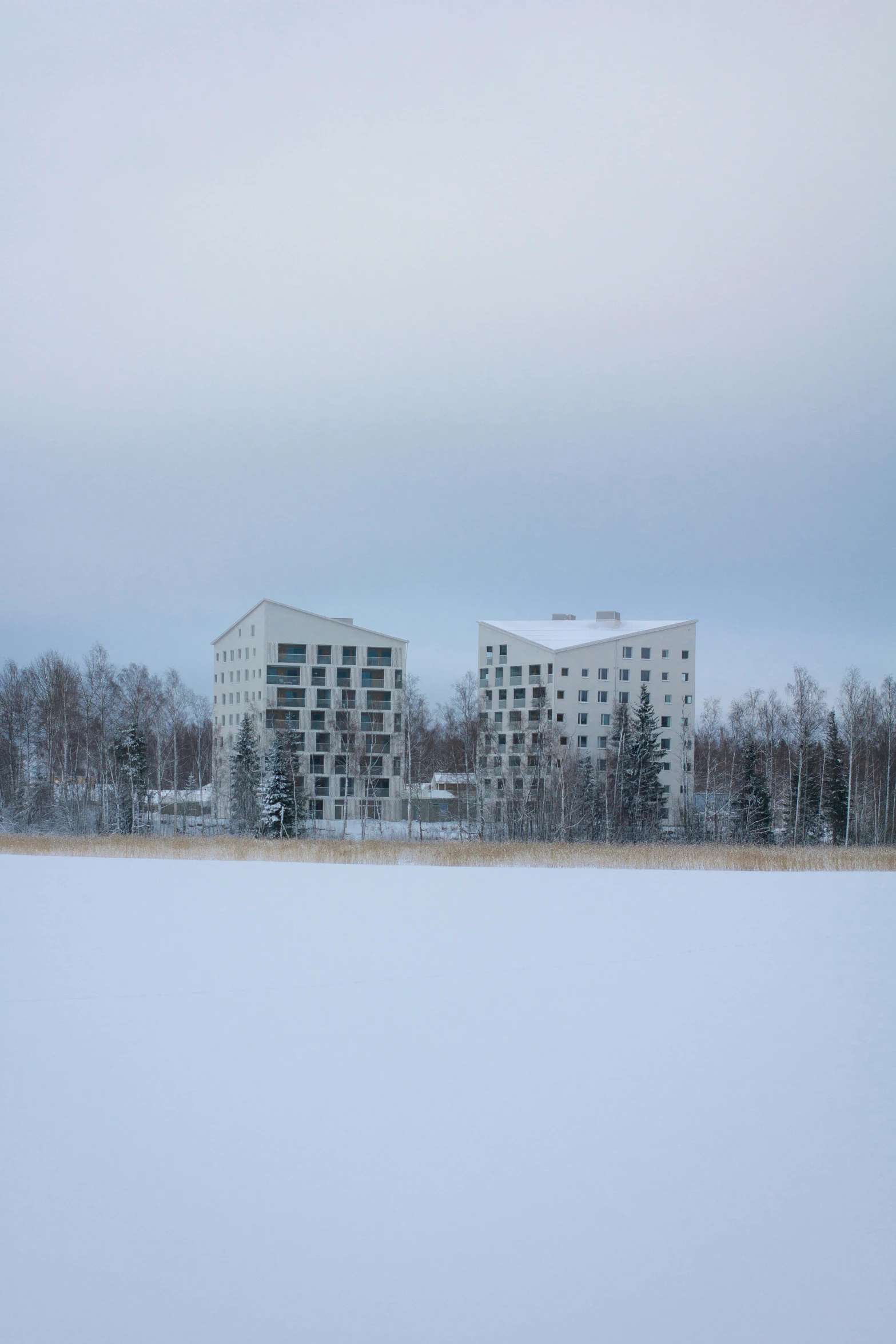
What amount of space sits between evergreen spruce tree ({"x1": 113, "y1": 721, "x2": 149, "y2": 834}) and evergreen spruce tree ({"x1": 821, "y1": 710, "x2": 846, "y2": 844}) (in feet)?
78.0

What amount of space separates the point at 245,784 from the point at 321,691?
10131mm

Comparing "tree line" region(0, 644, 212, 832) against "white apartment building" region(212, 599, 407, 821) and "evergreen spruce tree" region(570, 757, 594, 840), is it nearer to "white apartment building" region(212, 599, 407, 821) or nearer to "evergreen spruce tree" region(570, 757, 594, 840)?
"white apartment building" region(212, 599, 407, 821)

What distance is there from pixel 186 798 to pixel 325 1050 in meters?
43.6

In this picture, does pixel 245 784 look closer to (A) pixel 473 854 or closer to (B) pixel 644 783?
(B) pixel 644 783

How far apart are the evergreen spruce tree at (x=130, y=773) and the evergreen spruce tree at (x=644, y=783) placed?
1760 centimetres

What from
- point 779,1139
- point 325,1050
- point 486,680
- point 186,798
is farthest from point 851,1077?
point 486,680

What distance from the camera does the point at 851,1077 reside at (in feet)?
22.3

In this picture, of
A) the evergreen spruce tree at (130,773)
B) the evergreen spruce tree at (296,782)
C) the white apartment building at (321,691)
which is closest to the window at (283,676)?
the white apartment building at (321,691)

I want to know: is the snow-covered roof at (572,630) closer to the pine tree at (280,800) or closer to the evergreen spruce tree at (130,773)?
the pine tree at (280,800)

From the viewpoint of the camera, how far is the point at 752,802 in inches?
1706

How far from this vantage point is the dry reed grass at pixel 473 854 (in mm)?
22234

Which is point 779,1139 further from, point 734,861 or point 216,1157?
point 734,861

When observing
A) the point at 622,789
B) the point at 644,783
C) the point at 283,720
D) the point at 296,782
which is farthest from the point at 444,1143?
the point at 283,720

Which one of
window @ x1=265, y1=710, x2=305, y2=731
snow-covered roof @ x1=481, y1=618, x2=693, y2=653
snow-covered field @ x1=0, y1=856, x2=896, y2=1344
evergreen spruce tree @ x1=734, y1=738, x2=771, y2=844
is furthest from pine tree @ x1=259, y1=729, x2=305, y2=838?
snow-covered field @ x1=0, y1=856, x2=896, y2=1344
